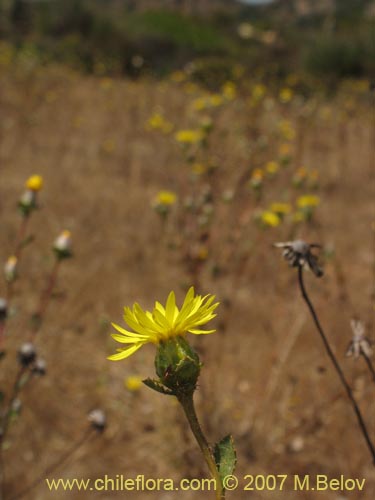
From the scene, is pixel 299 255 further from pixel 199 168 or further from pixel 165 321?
pixel 199 168

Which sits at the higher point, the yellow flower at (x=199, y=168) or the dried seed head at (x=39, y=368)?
the yellow flower at (x=199, y=168)

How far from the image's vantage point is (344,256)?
275 centimetres

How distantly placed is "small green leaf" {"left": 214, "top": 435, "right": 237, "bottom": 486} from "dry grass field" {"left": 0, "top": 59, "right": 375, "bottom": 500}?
0.66m

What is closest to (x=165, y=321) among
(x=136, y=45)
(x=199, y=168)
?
(x=199, y=168)

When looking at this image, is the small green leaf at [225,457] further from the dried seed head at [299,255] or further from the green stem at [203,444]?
the dried seed head at [299,255]

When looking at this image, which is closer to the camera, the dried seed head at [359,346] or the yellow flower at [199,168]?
the dried seed head at [359,346]

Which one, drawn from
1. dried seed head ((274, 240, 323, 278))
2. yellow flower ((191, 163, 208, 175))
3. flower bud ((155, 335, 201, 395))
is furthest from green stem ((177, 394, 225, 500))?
yellow flower ((191, 163, 208, 175))

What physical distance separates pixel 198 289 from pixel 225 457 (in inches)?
43.8

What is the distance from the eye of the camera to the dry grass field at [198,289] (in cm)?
156

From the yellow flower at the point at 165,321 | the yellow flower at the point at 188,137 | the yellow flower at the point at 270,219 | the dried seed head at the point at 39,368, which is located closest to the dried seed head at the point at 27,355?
the dried seed head at the point at 39,368

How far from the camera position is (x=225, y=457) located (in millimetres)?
503

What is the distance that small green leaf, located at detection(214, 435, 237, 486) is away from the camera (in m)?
0.49

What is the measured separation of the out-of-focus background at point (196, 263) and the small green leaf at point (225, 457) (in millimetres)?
662

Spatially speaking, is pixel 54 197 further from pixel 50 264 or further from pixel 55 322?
pixel 55 322
